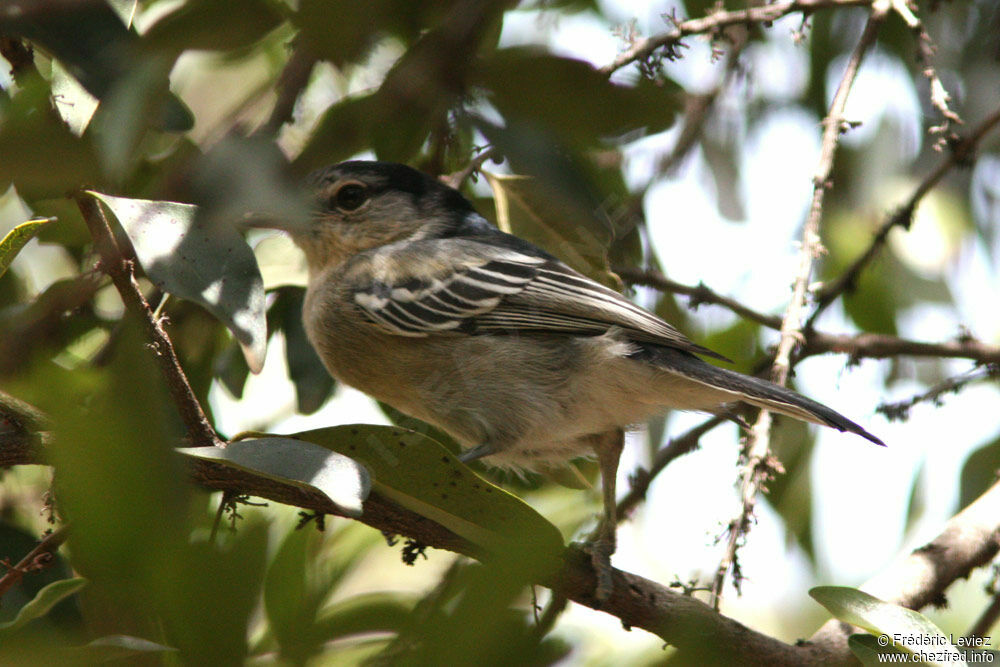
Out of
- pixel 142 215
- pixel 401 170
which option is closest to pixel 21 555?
pixel 142 215

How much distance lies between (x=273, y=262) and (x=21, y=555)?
1503mm

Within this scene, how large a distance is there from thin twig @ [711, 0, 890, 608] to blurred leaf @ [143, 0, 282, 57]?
5.20 feet

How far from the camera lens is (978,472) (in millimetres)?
3830

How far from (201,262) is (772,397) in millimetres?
1714

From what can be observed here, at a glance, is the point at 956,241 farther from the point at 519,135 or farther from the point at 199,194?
the point at 199,194

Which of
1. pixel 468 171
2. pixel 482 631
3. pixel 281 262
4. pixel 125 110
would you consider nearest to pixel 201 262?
pixel 125 110

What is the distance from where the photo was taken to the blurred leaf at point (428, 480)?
2096 millimetres

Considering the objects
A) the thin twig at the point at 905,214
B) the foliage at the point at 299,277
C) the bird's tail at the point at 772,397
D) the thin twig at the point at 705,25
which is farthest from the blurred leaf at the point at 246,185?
the thin twig at the point at 905,214

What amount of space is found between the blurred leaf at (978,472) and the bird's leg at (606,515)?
4.97 ft

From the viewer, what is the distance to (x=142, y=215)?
1828 mm

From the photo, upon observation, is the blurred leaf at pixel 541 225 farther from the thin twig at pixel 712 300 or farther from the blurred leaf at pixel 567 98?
the blurred leaf at pixel 567 98

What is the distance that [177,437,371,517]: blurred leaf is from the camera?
1670 mm

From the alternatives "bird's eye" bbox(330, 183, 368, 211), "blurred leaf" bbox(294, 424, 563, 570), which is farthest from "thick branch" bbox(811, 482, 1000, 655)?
"bird's eye" bbox(330, 183, 368, 211)

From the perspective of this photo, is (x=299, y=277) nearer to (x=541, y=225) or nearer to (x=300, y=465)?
(x=541, y=225)
